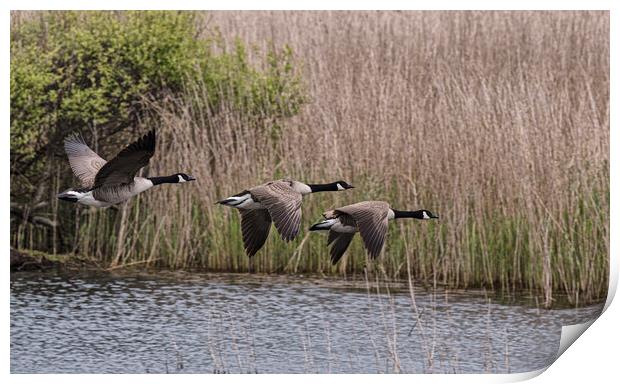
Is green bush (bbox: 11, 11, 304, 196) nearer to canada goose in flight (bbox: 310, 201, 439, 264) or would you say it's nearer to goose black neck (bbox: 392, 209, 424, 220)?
goose black neck (bbox: 392, 209, 424, 220)

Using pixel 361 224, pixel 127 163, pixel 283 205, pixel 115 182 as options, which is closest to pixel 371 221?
pixel 361 224

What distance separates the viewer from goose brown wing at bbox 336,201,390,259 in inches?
219

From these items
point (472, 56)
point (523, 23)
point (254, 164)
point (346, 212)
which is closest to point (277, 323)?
point (254, 164)

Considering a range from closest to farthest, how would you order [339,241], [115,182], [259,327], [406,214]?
[115,182]
[339,241]
[406,214]
[259,327]

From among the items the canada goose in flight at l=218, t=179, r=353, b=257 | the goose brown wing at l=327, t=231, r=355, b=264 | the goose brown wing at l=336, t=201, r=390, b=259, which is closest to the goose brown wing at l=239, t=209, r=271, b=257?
the canada goose in flight at l=218, t=179, r=353, b=257

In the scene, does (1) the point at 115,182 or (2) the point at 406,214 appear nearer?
(1) the point at 115,182

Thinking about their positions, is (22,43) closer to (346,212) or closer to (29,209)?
(29,209)

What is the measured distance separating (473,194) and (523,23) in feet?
7.38

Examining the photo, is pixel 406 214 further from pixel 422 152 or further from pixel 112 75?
pixel 112 75

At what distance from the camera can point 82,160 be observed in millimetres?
6832

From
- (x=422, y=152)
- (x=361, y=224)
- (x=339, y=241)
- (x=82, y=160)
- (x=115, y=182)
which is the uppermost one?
(x=422, y=152)

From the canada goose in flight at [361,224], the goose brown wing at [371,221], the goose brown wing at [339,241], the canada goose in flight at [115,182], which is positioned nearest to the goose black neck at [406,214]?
the canada goose in flight at [361,224]

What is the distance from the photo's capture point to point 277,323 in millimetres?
8180

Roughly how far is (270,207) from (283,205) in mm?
66
